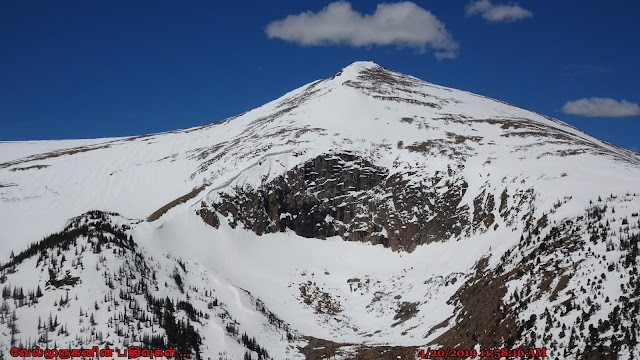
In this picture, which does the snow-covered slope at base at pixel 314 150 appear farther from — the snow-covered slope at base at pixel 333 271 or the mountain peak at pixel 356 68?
the snow-covered slope at base at pixel 333 271

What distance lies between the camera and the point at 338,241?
47.4 m

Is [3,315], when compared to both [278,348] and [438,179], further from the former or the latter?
[438,179]

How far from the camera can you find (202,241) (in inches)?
1677

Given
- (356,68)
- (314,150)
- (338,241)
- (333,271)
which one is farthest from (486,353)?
(356,68)

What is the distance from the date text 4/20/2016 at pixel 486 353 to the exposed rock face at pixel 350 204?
17042 millimetres

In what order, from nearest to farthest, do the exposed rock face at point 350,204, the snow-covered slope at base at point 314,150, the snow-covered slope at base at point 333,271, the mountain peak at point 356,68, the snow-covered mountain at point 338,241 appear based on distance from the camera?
1. the snow-covered mountain at point 338,241
2. the snow-covered slope at base at point 333,271
3. the exposed rock face at point 350,204
4. the snow-covered slope at base at point 314,150
5. the mountain peak at point 356,68

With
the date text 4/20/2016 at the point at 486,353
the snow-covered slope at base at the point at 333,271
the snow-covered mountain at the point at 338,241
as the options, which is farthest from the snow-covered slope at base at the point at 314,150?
the date text 4/20/2016 at the point at 486,353

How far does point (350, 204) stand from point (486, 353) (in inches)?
1033

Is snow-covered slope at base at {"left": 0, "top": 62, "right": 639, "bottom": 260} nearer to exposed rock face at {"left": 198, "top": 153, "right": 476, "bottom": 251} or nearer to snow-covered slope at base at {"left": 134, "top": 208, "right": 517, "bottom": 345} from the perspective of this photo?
exposed rock face at {"left": 198, "top": 153, "right": 476, "bottom": 251}

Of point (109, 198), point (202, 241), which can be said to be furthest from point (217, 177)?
point (109, 198)

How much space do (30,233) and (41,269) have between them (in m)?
25.8

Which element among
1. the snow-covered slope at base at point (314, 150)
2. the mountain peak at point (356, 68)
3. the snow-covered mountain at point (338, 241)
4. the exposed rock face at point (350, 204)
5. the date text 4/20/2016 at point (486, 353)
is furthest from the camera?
the mountain peak at point (356, 68)

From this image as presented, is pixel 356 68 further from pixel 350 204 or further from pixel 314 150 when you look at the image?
pixel 350 204

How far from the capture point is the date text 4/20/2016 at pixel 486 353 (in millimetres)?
21547
